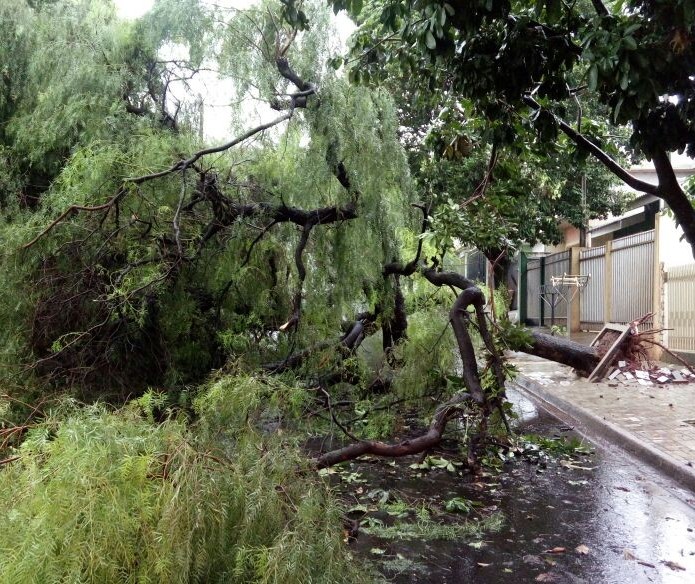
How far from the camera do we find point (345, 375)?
8039 mm

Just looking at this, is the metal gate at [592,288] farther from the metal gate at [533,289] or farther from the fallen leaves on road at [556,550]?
the fallen leaves on road at [556,550]

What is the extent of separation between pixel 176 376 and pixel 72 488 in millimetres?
4586

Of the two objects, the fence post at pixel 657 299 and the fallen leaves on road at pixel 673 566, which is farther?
the fence post at pixel 657 299

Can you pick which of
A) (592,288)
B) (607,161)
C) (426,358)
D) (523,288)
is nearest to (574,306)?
(592,288)

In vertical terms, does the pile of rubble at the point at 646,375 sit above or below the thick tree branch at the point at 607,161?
below

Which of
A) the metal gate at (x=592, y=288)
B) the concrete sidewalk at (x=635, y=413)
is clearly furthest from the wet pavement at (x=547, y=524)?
the metal gate at (x=592, y=288)

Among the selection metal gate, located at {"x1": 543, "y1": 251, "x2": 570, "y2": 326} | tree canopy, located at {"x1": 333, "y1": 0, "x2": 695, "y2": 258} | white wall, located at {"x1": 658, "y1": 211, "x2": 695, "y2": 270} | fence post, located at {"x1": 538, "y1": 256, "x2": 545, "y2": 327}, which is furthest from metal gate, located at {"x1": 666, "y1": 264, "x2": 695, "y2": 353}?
fence post, located at {"x1": 538, "y1": 256, "x2": 545, "y2": 327}

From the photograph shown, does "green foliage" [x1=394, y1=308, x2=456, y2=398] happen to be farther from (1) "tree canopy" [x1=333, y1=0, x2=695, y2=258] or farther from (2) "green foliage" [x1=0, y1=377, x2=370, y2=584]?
(2) "green foliage" [x1=0, y1=377, x2=370, y2=584]

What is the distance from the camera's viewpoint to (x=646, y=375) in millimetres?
11633

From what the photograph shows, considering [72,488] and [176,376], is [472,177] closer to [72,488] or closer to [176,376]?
[176,376]

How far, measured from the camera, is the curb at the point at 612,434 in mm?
6277

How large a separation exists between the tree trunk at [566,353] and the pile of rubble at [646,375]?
0.42 meters

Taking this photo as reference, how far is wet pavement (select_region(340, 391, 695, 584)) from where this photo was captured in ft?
13.9

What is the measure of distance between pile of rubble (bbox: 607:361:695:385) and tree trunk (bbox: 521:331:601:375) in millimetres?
423
